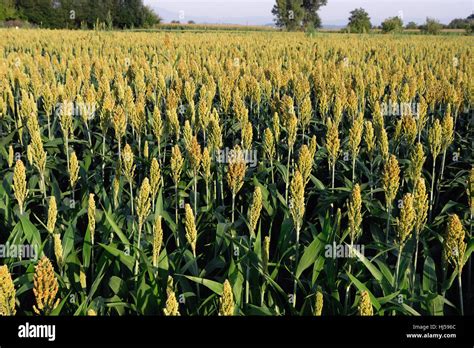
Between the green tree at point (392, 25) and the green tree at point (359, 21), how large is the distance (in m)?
0.87

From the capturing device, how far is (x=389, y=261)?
2.40 m

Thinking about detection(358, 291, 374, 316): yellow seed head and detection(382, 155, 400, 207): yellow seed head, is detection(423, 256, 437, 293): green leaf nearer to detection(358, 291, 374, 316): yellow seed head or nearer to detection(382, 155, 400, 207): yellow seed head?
detection(382, 155, 400, 207): yellow seed head

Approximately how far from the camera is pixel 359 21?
19.7 m

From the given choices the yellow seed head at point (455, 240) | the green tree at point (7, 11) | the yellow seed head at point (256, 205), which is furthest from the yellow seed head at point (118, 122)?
the green tree at point (7, 11)

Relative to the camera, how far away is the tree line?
88.5ft

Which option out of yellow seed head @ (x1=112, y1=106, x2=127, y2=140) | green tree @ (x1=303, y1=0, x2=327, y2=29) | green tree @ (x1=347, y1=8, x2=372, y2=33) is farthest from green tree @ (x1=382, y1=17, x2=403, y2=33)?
yellow seed head @ (x1=112, y1=106, x2=127, y2=140)

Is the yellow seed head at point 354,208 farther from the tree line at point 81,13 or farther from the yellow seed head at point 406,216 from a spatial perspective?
the tree line at point 81,13

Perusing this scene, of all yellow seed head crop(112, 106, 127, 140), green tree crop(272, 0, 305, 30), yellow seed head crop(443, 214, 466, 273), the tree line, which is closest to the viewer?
Result: yellow seed head crop(443, 214, 466, 273)

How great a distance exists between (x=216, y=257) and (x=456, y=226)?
1002 mm

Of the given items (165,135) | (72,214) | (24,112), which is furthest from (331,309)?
(24,112)

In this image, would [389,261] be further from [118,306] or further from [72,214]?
[72,214]

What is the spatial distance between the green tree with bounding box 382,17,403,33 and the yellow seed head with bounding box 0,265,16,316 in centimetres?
2030

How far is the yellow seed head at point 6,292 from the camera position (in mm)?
1353

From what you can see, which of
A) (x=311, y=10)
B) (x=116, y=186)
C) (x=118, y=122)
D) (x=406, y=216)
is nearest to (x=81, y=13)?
(x=311, y=10)
